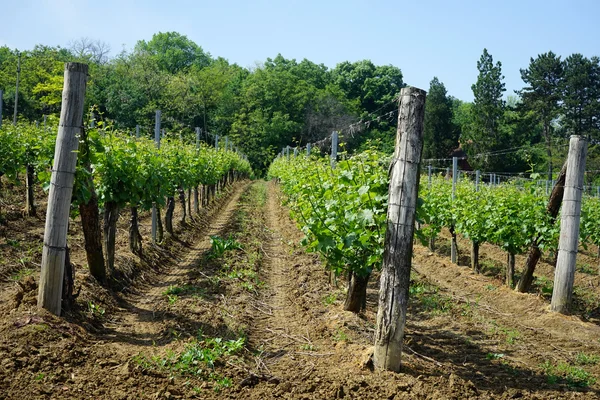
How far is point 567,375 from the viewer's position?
5473 millimetres

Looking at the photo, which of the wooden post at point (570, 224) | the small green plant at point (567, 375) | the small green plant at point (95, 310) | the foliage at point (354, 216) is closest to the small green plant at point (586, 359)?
the small green plant at point (567, 375)

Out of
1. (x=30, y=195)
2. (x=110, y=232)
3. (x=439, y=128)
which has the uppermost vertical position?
(x=439, y=128)

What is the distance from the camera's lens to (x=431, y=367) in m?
5.31

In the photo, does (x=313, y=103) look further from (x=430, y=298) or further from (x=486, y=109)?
(x=430, y=298)

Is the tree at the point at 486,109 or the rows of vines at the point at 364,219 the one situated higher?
the tree at the point at 486,109

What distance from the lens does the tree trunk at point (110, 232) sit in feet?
25.8

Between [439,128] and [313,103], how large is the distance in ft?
54.5

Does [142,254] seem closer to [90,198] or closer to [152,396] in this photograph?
[90,198]

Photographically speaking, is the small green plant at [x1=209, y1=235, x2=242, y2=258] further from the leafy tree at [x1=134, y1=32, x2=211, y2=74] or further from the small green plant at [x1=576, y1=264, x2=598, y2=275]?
the leafy tree at [x1=134, y1=32, x2=211, y2=74]

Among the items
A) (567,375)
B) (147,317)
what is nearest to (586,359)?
(567,375)

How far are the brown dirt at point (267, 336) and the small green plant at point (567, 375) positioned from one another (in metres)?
0.06

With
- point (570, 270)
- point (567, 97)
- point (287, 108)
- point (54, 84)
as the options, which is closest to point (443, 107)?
point (567, 97)

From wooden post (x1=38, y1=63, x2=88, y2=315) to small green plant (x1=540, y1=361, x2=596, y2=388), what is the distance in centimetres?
497

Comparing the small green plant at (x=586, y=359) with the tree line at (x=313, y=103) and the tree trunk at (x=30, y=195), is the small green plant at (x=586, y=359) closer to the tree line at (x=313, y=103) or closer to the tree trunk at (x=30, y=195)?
the tree trunk at (x=30, y=195)
